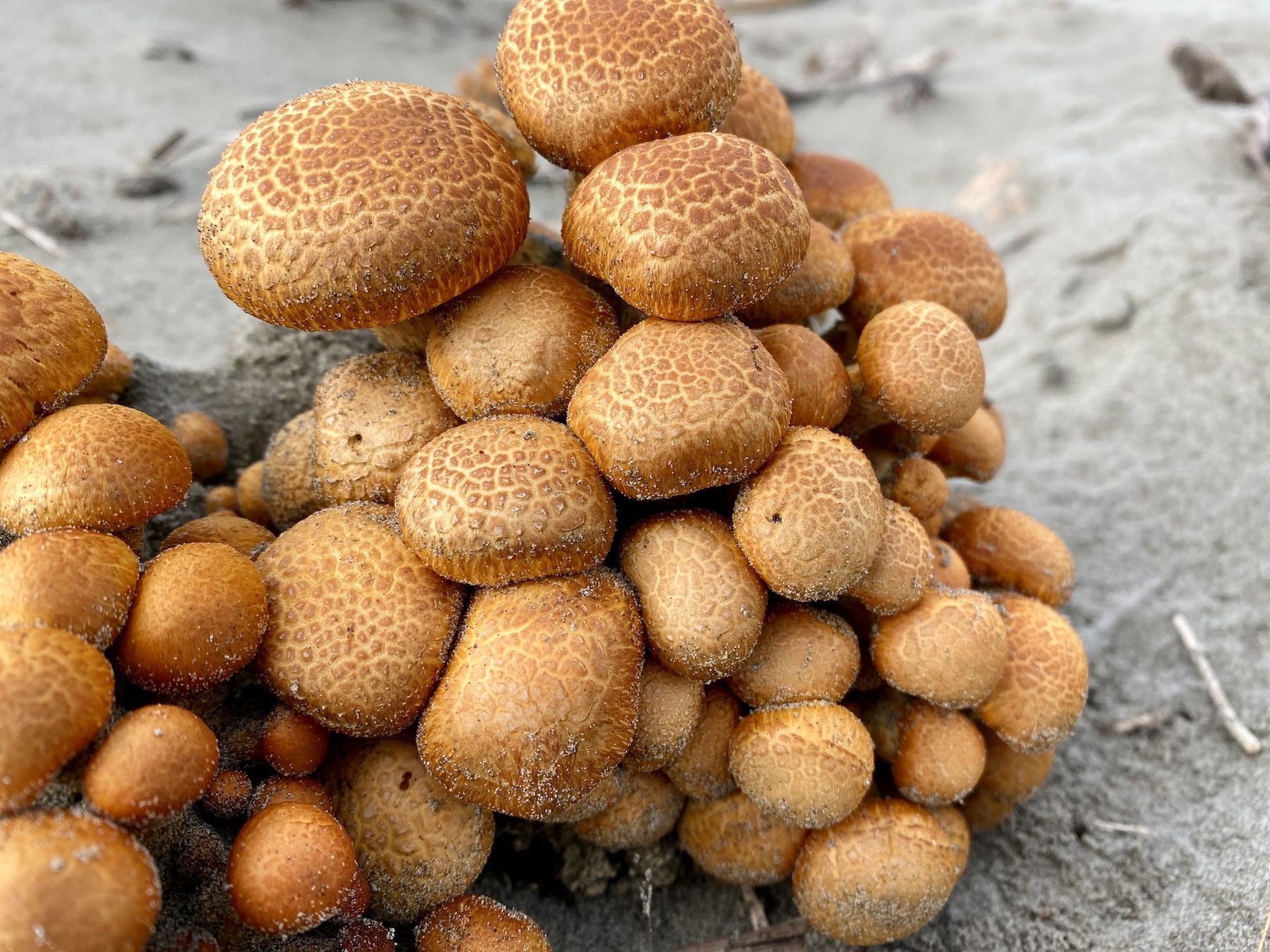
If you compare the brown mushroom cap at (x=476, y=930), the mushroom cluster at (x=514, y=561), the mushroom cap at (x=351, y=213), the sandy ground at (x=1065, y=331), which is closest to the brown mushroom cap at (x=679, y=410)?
the mushroom cluster at (x=514, y=561)

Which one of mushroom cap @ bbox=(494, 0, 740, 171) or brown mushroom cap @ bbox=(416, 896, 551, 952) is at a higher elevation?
mushroom cap @ bbox=(494, 0, 740, 171)

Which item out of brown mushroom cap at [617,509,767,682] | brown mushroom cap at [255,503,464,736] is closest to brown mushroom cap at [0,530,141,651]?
brown mushroom cap at [255,503,464,736]

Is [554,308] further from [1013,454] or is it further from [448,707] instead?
[1013,454]

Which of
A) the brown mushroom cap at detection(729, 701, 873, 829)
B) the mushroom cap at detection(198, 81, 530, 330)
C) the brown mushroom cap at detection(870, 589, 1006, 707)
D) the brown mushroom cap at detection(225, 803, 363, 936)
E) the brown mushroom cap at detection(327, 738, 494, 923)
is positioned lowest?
the brown mushroom cap at detection(327, 738, 494, 923)

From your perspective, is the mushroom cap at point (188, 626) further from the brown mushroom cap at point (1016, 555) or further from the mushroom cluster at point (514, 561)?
the brown mushroom cap at point (1016, 555)

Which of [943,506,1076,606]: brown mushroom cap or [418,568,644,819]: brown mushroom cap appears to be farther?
[943,506,1076,606]: brown mushroom cap

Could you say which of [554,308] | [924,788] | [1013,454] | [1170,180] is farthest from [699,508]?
[1170,180]

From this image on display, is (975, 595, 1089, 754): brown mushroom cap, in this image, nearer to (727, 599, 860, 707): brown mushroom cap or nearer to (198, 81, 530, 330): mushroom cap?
(727, 599, 860, 707): brown mushroom cap

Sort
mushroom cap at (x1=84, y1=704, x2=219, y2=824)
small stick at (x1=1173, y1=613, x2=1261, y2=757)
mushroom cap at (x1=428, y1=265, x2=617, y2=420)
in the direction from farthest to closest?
small stick at (x1=1173, y1=613, x2=1261, y2=757)
mushroom cap at (x1=428, y1=265, x2=617, y2=420)
mushroom cap at (x1=84, y1=704, x2=219, y2=824)
